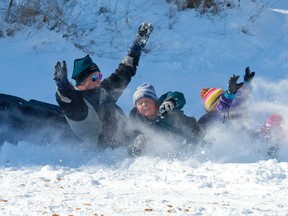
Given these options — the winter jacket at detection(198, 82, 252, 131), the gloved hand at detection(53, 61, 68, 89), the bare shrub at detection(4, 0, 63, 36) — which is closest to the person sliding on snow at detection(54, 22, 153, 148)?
the gloved hand at detection(53, 61, 68, 89)

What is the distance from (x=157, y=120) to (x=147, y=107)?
0.13 metres

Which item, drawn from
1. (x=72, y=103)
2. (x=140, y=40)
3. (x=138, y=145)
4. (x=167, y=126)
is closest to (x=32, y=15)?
(x=140, y=40)

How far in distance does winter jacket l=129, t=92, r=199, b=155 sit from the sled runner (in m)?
0.53

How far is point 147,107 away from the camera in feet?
15.0

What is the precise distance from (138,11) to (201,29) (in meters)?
0.85

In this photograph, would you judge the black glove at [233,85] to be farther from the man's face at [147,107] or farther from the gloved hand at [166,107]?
the man's face at [147,107]

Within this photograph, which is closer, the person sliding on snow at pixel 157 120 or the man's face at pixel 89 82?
the person sliding on snow at pixel 157 120

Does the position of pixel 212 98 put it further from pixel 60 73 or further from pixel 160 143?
pixel 60 73

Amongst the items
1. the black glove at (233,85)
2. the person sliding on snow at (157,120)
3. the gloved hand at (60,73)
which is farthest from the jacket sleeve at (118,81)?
the black glove at (233,85)

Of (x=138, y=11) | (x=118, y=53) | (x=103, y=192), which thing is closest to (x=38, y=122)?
(x=103, y=192)

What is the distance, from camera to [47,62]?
685 centimetres

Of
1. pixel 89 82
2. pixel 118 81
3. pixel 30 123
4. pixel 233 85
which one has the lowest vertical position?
pixel 30 123

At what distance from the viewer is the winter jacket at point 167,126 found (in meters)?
4.55

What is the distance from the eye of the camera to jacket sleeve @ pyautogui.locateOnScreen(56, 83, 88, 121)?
4.39 m
